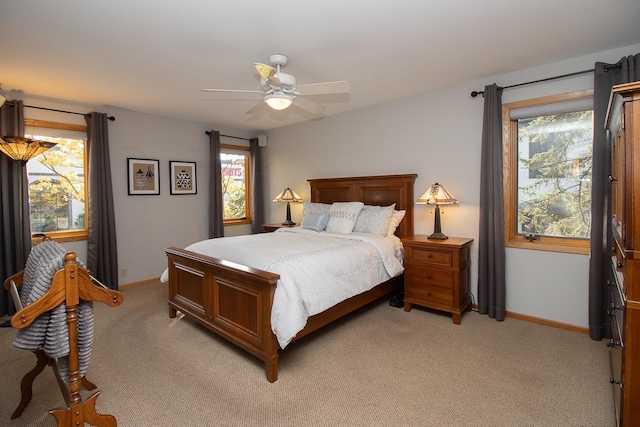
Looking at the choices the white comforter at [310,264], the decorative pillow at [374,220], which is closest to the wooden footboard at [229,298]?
the white comforter at [310,264]

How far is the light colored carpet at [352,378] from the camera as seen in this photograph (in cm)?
195

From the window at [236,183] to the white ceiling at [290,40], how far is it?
2.08m

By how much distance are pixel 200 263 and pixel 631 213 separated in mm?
2924

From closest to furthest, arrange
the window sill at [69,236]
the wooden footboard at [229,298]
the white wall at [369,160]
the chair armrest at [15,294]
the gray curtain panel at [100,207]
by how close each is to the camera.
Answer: the chair armrest at [15,294], the wooden footboard at [229,298], the white wall at [369,160], the window sill at [69,236], the gray curtain panel at [100,207]

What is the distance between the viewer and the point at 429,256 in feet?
11.3

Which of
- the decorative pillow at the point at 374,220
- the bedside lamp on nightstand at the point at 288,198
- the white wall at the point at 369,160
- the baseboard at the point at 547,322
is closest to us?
the baseboard at the point at 547,322

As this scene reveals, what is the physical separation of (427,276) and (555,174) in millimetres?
1594

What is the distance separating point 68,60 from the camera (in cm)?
284

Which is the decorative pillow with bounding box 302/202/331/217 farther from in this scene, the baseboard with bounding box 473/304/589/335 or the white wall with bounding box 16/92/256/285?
the baseboard with bounding box 473/304/589/335

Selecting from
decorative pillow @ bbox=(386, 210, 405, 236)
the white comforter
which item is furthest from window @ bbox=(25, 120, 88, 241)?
decorative pillow @ bbox=(386, 210, 405, 236)

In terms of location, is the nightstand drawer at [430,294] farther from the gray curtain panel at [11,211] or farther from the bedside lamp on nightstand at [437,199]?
the gray curtain panel at [11,211]

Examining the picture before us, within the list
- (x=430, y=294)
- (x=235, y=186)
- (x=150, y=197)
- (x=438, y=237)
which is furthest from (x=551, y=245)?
(x=150, y=197)

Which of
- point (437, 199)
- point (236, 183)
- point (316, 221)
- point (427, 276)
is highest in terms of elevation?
point (236, 183)

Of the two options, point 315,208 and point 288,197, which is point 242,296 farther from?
point 288,197
